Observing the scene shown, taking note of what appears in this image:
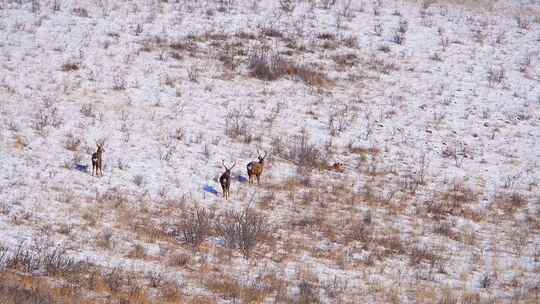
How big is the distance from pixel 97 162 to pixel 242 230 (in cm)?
370

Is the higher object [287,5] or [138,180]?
[287,5]

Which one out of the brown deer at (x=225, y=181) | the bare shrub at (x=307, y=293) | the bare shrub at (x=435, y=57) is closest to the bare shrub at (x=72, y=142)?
the brown deer at (x=225, y=181)

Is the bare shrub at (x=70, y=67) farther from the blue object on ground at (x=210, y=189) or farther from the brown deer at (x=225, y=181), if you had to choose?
the brown deer at (x=225, y=181)

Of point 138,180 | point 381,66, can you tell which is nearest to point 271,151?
point 138,180

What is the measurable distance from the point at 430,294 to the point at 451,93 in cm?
1103

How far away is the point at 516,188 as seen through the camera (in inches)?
619

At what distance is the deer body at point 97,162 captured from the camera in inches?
544

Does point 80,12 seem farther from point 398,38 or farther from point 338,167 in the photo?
point 338,167

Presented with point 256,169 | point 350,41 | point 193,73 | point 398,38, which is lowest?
point 256,169

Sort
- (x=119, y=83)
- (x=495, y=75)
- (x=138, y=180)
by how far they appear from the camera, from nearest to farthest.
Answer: (x=138, y=180) → (x=119, y=83) → (x=495, y=75)

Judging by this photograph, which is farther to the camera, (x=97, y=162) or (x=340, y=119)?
(x=340, y=119)

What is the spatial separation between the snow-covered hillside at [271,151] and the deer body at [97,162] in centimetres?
23

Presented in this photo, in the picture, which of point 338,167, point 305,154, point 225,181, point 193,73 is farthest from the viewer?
point 193,73

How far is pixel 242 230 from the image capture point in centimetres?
1191
